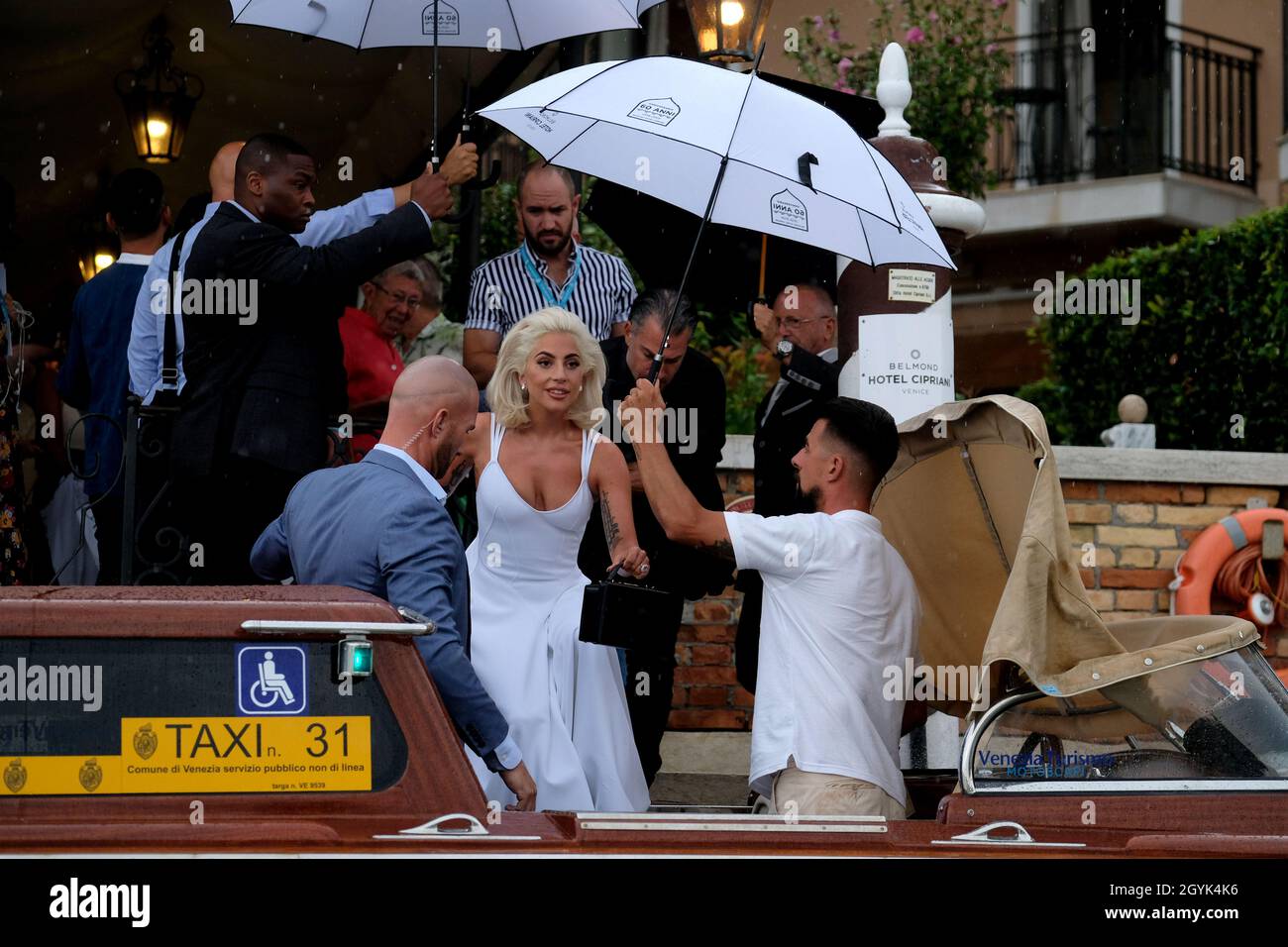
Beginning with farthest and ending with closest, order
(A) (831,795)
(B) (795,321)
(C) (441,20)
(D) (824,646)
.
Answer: (C) (441,20), (B) (795,321), (D) (824,646), (A) (831,795)

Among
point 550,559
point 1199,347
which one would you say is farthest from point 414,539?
point 1199,347

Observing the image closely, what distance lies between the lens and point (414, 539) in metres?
4.16

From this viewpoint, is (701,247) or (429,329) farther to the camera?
(429,329)

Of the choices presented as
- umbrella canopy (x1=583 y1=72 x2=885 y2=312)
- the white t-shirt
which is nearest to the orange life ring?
umbrella canopy (x1=583 y1=72 x2=885 y2=312)

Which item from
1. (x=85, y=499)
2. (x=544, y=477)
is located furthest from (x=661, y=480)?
(x=85, y=499)

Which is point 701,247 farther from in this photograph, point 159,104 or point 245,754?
point 245,754

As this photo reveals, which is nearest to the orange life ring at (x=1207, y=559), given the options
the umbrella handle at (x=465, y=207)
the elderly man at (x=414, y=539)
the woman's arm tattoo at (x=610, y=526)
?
the umbrella handle at (x=465, y=207)

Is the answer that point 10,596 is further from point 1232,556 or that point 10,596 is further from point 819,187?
point 1232,556

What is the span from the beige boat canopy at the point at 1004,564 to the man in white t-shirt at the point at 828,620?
22cm

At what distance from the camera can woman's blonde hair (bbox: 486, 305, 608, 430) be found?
18.1ft

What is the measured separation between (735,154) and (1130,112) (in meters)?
14.0

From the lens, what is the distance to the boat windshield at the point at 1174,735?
13.3 ft

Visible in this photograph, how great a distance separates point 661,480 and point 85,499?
3.28m
